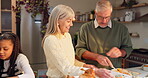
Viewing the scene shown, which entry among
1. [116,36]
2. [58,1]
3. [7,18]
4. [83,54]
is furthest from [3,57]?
[58,1]

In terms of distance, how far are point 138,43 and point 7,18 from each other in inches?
109

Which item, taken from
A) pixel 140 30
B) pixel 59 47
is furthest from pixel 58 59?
pixel 140 30

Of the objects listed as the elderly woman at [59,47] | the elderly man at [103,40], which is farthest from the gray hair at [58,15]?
the elderly man at [103,40]

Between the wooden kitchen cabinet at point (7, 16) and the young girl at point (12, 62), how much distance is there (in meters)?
2.11

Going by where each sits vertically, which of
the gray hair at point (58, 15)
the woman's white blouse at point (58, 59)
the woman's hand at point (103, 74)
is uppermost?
the gray hair at point (58, 15)

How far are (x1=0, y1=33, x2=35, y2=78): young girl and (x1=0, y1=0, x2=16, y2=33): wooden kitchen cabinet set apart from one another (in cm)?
211

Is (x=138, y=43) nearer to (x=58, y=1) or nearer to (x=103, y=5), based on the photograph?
(x=58, y=1)

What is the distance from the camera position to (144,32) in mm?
3490

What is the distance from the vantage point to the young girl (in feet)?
3.54

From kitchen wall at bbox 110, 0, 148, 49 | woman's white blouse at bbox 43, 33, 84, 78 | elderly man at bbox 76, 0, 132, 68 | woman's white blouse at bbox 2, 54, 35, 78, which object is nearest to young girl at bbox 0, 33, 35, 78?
woman's white blouse at bbox 2, 54, 35, 78

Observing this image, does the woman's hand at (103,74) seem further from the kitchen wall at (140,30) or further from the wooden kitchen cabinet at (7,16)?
the kitchen wall at (140,30)

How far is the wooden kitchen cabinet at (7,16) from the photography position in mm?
3057

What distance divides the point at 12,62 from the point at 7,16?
2201 mm

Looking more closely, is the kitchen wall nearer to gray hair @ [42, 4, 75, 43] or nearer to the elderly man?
the elderly man
